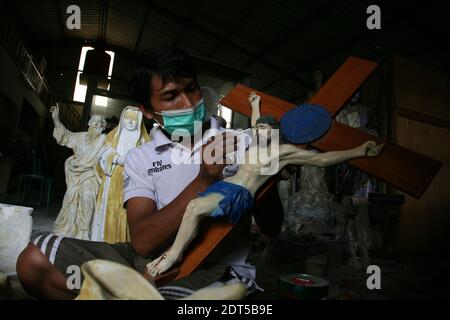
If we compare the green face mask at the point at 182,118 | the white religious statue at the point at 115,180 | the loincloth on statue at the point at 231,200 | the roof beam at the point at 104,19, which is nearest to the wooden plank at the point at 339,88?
the green face mask at the point at 182,118

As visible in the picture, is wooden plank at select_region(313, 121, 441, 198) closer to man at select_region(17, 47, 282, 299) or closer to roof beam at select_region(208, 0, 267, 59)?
man at select_region(17, 47, 282, 299)

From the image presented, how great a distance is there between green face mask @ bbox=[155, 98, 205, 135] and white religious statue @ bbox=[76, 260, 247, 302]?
572mm

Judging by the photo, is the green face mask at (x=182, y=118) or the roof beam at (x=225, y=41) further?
the roof beam at (x=225, y=41)

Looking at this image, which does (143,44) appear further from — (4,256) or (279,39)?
(4,256)

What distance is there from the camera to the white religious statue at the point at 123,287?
0.65 metres

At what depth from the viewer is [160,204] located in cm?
108

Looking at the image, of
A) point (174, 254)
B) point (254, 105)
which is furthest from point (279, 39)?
point (174, 254)

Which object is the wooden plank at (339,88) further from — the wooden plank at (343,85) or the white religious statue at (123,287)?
the white religious statue at (123,287)

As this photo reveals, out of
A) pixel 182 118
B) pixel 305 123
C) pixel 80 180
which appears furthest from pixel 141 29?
pixel 305 123

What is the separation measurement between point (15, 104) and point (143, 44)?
14.4ft

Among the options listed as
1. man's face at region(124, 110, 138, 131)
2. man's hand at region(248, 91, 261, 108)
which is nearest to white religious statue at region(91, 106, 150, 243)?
man's face at region(124, 110, 138, 131)

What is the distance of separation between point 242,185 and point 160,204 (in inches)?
15.3

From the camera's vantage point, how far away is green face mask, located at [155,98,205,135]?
1058mm
